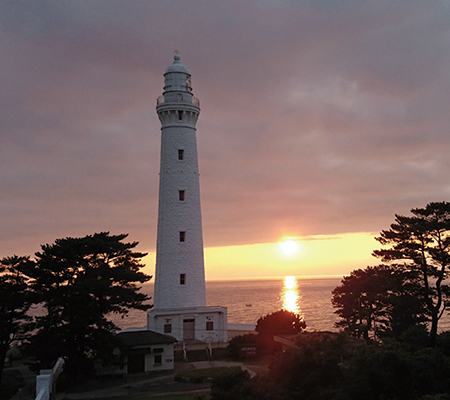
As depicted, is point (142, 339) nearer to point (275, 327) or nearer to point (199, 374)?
point (199, 374)

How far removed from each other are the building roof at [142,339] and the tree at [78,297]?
1.84 meters

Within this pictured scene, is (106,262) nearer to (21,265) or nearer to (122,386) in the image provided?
(21,265)

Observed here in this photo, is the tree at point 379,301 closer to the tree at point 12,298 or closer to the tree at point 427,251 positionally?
the tree at point 427,251

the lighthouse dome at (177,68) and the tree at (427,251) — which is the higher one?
the lighthouse dome at (177,68)

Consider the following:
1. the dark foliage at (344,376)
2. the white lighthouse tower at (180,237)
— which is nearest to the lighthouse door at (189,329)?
the white lighthouse tower at (180,237)

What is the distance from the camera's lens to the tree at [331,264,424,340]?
31.8 m

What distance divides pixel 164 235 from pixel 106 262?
7288 mm

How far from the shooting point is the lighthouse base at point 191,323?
3762cm

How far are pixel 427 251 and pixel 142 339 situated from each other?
20267 millimetres

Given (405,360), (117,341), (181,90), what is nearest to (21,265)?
(117,341)

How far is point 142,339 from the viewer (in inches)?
1305

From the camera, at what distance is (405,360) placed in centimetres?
1756

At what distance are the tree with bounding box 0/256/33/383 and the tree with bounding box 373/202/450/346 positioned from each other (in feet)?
82.1

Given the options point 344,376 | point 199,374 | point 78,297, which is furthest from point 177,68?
point 344,376
